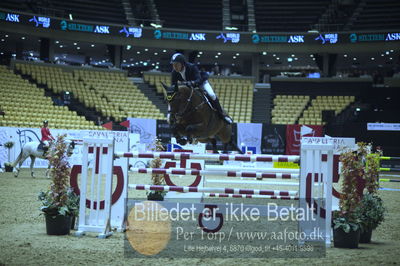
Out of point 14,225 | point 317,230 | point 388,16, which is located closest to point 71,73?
point 388,16

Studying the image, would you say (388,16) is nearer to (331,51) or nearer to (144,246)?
(331,51)

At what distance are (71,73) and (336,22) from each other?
1977cm

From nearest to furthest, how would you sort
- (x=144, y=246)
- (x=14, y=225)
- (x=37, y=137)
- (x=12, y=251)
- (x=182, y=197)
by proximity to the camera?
(x=12, y=251) < (x=144, y=246) < (x=14, y=225) < (x=182, y=197) < (x=37, y=137)

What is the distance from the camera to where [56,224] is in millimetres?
6191

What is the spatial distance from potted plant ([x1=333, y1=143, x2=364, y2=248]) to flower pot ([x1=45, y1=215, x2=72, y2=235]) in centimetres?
366

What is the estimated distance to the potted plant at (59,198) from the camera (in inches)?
244

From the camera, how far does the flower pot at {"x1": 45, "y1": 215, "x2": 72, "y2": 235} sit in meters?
6.18

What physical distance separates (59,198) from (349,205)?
13.1 feet

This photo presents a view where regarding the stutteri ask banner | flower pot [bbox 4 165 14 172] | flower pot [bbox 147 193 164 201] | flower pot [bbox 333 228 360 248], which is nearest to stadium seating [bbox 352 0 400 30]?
the stutteri ask banner

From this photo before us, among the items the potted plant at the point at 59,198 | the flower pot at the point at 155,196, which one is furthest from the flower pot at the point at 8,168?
the potted plant at the point at 59,198

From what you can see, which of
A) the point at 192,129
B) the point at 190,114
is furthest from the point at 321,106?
the point at 192,129

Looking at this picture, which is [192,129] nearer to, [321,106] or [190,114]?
[190,114]

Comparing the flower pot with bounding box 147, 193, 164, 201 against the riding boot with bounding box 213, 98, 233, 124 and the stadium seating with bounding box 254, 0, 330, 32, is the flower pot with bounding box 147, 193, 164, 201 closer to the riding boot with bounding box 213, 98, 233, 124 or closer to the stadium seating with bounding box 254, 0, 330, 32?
the riding boot with bounding box 213, 98, 233, 124

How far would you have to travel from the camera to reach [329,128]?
26141mm
